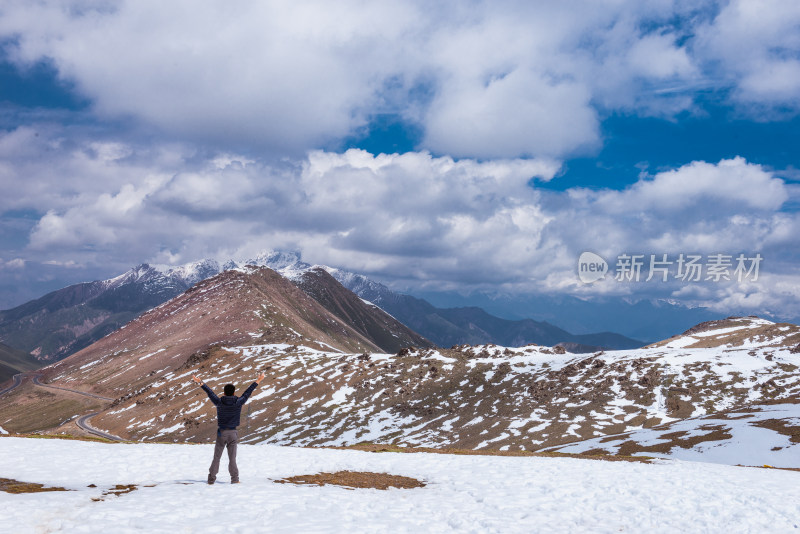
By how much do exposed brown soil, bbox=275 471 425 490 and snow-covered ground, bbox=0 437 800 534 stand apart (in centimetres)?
109

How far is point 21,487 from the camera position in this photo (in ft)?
64.5

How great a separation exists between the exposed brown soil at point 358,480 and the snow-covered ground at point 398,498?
1.09 m

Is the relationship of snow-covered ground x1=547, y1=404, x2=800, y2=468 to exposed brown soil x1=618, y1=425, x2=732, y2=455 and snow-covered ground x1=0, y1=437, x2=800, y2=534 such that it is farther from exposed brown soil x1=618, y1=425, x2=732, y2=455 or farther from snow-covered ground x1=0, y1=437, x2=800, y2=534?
snow-covered ground x1=0, y1=437, x2=800, y2=534

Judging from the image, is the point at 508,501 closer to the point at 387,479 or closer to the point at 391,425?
the point at 387,479

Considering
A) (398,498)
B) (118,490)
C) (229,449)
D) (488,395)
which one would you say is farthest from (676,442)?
(118,490)

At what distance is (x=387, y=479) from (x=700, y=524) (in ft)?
48.2

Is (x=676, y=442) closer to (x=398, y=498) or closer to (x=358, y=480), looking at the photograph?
(x=358, y=480)

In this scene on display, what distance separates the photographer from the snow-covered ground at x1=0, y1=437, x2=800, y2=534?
15.8 meters

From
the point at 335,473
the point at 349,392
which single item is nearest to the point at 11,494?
the point at 335,473

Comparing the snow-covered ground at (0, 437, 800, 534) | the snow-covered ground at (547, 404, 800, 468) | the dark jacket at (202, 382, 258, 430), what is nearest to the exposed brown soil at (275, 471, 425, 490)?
the snow-covered ground at (0, 437, 800, 534)

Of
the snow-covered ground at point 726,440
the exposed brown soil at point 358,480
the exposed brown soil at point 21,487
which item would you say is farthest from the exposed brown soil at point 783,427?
the exposed brown soil at point 21,487

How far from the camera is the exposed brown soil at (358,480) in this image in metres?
23.9

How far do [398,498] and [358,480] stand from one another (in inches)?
183

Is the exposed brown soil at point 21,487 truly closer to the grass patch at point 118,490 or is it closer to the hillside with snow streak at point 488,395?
the grass patch at point 118,490
